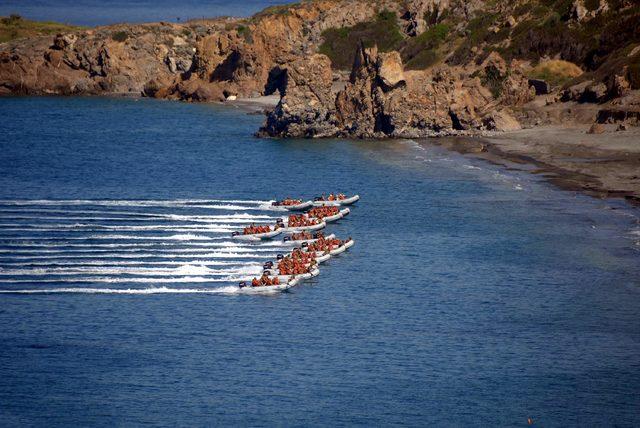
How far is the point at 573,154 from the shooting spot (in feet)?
408

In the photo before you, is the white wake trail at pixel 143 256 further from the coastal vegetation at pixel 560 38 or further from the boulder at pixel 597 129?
the coastal vegetation at pixel 560 38

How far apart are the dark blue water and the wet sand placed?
4.77m

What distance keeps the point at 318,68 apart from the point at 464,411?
10390cm

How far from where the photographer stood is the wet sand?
107 meters

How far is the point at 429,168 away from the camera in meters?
125

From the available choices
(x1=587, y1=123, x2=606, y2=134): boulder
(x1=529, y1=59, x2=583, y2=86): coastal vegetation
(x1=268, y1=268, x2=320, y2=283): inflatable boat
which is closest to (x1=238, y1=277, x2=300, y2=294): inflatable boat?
(x1=268, y1=268, x2=320, y2=283): inflatable boat

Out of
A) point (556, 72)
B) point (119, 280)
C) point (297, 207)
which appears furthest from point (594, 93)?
point (119, 280)

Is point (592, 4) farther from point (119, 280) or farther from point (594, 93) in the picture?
point (119, 280)

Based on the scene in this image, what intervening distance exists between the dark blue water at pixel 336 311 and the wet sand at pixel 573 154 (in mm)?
4767

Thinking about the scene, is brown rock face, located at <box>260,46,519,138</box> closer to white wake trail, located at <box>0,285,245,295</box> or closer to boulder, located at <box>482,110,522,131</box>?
boulder, located at <box>482,110,522,131</box>

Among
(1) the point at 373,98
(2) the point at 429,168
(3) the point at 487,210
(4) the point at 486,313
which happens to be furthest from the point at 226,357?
(1) the point at 373,98

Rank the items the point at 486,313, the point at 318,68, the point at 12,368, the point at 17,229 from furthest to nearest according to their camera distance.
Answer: the point at 318,68 → the point at 17,229 → the point at 486,313 → the point at 12,368

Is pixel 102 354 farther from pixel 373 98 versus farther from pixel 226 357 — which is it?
pixel 373 98

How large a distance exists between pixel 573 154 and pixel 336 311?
64.8 m
